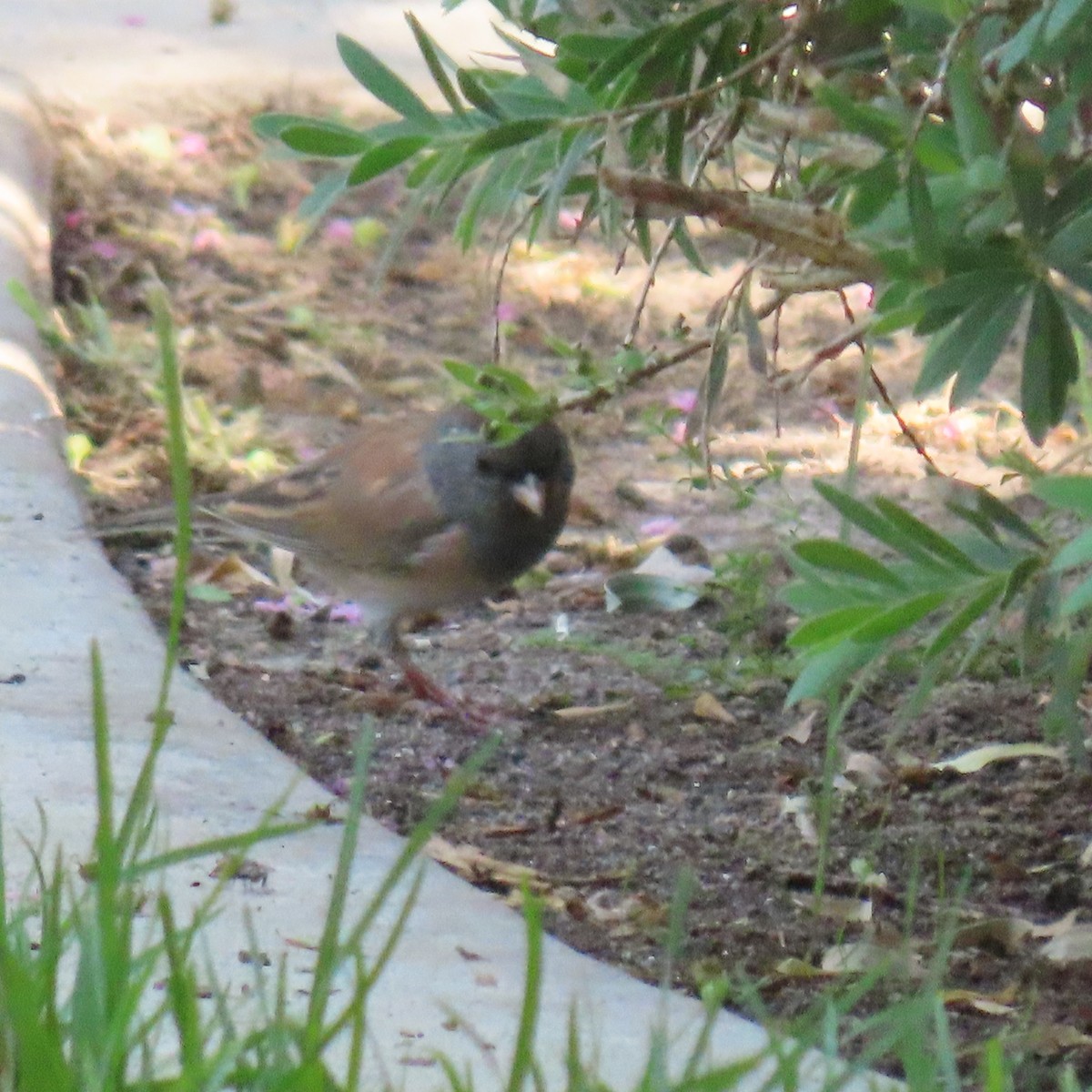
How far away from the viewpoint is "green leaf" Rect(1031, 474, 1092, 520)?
1.91 metres

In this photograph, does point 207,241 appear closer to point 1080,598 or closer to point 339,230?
point 339,230

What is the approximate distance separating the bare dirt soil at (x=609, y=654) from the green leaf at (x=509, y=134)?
510 millimetres

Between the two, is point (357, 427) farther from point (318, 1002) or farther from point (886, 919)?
point (318, 1002)

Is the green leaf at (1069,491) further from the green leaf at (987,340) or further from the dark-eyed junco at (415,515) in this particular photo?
the dark-eyed junco at (415,515)

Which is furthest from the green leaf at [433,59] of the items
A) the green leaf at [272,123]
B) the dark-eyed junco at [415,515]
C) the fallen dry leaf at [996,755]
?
the dark-eyed junco at [415,515]

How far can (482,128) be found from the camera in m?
2.77

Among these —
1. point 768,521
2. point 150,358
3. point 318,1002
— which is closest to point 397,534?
point 768,521

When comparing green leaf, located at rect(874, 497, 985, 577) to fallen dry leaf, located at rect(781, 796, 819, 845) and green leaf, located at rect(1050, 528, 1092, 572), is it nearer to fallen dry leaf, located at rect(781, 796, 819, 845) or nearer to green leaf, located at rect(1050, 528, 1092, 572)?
green leaf, located at rect(1050, 528, 1092, 572)

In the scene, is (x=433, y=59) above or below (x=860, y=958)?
above

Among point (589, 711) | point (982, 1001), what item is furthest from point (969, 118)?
point (589, 711)

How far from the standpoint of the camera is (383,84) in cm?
278

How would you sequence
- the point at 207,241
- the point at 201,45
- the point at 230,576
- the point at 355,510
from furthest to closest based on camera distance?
the point at 201,45 → the point at 207,241 → the point at 230,576 → the point at 355,510

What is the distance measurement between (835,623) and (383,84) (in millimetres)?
1074

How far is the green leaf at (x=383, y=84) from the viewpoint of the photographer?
277cm
